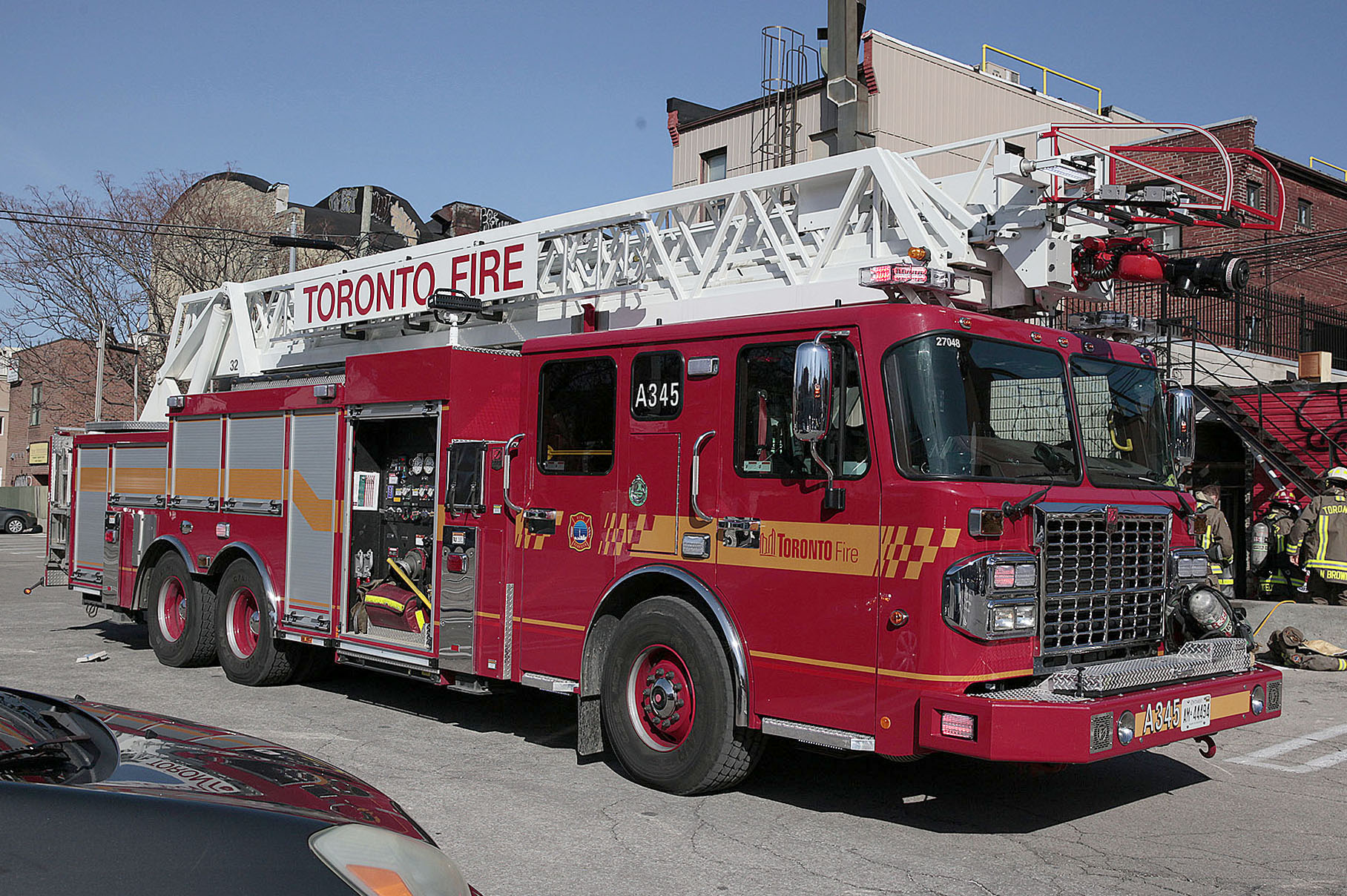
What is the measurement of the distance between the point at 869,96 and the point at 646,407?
19957 mm

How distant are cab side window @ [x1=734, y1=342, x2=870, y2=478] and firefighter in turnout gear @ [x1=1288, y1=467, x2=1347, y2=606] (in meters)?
9.24

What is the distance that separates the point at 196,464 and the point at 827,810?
269 inches

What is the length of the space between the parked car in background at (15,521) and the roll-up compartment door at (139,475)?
35.7 meters

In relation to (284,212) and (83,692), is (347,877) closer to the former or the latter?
(83,692)

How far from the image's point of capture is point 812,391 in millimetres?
5434

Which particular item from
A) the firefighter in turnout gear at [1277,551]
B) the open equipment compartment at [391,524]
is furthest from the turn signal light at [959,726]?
the firefighter in turnout gear at [1277,551]

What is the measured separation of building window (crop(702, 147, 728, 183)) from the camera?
28.8 m

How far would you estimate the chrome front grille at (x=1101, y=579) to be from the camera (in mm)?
5602

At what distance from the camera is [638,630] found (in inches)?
257

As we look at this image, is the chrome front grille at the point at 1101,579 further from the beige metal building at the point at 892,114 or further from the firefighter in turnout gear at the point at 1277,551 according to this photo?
the beige metal building at the point at 892,114

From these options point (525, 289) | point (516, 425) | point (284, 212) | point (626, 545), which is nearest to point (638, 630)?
point (626, 545)

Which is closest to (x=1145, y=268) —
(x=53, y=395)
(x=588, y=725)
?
(x=588, y=725)

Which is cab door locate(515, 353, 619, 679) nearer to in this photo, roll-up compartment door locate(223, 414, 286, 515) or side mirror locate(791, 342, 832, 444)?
side mirror locate(791, 342, 832, 444)

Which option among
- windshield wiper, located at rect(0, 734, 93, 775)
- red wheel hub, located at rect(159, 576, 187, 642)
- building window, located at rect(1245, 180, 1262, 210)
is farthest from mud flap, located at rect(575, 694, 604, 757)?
building window, located at rect(1245, 180, 1262, 210)
